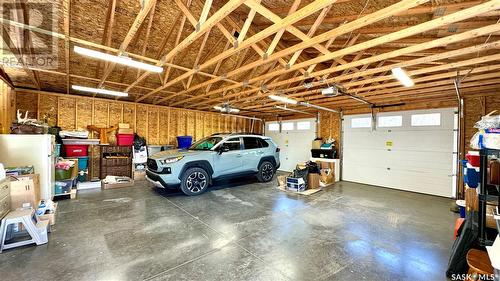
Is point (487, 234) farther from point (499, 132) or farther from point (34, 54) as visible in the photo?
point (34, 54)

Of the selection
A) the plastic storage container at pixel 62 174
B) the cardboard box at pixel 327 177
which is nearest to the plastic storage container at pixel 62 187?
the plastic storage container at pixel 62 174

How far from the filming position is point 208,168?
17.5 ft

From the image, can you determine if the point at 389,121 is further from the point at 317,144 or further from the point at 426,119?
the point at 317,144

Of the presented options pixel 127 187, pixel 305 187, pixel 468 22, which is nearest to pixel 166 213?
pixel 127 187

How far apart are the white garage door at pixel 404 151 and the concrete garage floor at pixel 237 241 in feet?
4.03

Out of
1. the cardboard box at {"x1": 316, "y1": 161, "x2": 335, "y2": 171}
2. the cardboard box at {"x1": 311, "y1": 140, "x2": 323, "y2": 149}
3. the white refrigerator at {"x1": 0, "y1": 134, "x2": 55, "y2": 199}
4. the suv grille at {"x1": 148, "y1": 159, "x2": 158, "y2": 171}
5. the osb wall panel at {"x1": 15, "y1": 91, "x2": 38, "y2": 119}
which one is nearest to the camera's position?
the white refrigerator at {"x1": 0, "y1": 134, "x2": 55, "y2": 199}

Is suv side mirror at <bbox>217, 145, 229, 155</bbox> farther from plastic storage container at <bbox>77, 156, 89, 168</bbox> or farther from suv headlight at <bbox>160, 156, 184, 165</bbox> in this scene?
plastic storage container at <bbox>77, 156, 89, 168</bbox>

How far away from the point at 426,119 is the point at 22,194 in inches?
361

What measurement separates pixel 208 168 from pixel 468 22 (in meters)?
5.40

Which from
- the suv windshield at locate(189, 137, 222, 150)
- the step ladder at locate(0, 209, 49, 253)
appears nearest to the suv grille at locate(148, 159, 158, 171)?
the suv windshield at locate(189, 137, 222, 150)

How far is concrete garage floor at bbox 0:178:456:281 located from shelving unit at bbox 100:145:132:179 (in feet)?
6.55

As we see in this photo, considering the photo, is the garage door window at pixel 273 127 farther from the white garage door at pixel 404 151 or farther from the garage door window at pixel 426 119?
the garage door window at pixel 426 119

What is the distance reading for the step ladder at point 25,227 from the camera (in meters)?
2.42

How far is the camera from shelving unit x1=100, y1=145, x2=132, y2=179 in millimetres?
6539
